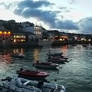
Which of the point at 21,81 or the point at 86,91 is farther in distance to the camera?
the point at 86,91

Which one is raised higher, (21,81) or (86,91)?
(21,81)

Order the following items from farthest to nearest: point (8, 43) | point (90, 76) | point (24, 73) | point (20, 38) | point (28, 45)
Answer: point (20, 38) < point (28, 45) < point (8, 43) < point (90, 76) < point (24, 73)

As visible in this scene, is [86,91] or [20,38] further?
[20,38]

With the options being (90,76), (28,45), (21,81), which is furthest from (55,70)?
(28,45)

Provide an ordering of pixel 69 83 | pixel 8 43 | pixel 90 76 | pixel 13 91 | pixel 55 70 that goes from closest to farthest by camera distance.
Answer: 1. pixel 13 91
2. pixel 69 83
3. pixel 90 76
4. pixel 55 70
5. pixel 8 43

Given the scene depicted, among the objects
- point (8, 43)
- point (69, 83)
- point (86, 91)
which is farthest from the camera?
point (8, 43)

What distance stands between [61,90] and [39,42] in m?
143

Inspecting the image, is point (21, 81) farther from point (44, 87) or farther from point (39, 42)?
point (39, 42)

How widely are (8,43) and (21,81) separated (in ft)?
386

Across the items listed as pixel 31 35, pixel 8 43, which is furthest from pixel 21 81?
pixel 31 35

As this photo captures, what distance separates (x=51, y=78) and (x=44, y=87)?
17.5 metres

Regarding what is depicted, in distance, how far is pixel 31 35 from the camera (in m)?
195

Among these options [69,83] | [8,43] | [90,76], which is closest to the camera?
[69,83]

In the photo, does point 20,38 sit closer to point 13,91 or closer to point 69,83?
point 69,83
